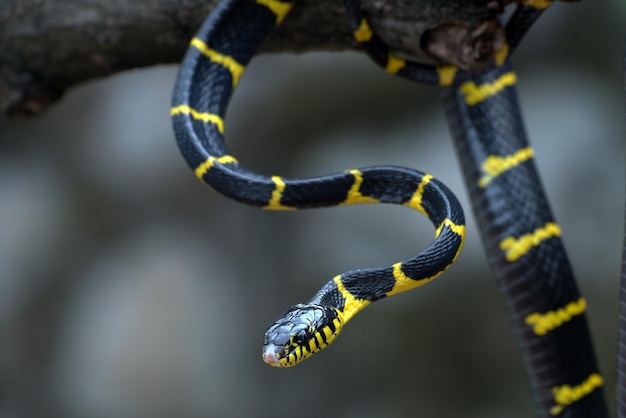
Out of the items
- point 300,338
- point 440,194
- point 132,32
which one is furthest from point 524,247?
point 132,32

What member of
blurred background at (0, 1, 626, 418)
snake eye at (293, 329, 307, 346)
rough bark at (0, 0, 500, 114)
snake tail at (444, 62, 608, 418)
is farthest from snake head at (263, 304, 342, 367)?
blurred background at (0, 1, 626, 418)

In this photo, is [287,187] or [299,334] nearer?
[299,334]

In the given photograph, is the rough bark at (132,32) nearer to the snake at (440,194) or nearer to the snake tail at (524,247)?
→ the snake at (440,194)

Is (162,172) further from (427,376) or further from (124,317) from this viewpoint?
(427,376)

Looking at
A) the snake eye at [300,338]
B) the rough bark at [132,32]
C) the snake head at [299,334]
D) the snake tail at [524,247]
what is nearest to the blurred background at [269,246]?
the snake tail at [524,247]

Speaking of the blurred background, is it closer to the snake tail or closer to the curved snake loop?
the snake tail

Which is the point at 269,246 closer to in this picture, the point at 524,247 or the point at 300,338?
the point at 524,247
